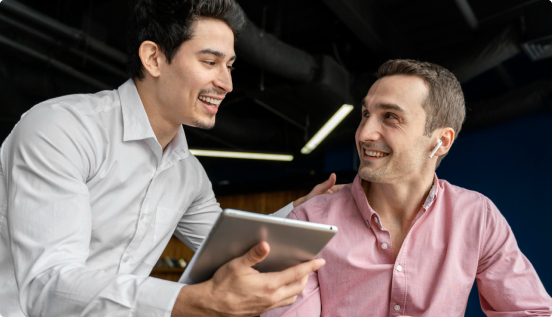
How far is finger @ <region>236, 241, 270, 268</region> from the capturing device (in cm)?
115

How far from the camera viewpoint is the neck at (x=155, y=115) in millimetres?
1977

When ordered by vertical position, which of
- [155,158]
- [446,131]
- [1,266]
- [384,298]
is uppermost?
[446,131]

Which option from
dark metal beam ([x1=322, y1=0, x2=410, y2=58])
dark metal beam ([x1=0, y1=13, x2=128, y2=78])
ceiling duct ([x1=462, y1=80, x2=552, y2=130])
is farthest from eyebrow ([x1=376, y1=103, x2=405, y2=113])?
ceiling duct ([x1=462, y1=80, x2=552, y2=130])

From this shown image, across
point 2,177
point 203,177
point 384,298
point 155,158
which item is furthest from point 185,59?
point 384,298

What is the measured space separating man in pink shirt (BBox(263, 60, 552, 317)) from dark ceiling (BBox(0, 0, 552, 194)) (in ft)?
8.57

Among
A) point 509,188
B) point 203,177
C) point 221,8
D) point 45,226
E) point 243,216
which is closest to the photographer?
point 243,216

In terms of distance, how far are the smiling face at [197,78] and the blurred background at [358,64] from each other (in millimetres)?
2396

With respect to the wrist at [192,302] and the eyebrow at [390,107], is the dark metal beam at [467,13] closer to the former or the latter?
the eyebrow at [390,107]

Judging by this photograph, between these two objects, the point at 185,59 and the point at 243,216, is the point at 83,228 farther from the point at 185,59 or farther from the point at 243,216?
the point at 185,59

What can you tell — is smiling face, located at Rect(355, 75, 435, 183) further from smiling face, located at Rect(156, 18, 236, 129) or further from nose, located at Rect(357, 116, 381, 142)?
smiling face, located at Rect(156, 18, 236, 129)

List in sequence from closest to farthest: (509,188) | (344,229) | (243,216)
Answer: (243,216), (344,229), (509,188)

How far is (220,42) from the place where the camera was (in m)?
2.00

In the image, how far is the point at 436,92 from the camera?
2.02 meters

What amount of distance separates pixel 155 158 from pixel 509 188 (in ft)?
19.4
